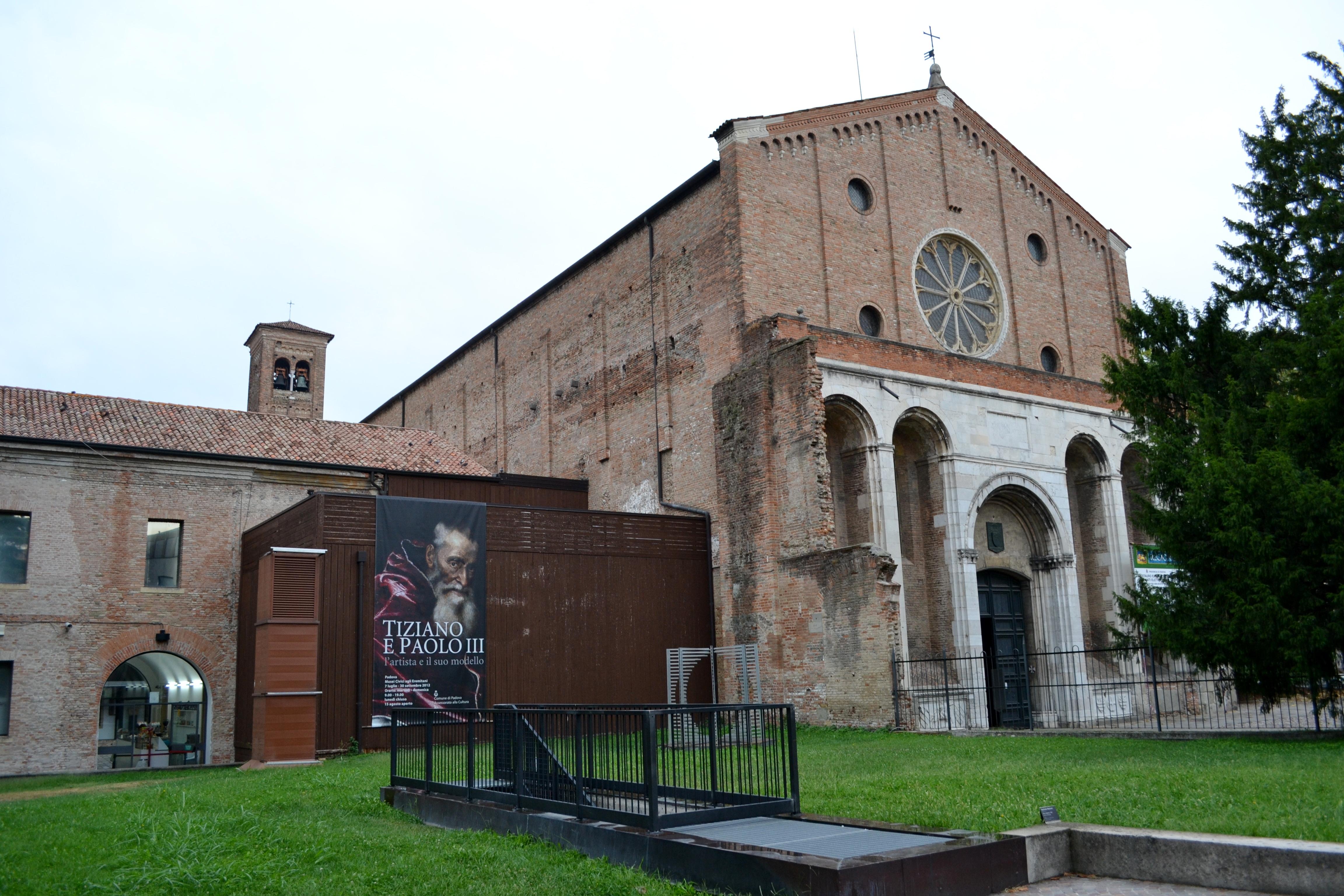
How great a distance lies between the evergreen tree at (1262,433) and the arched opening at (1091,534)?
341 inches

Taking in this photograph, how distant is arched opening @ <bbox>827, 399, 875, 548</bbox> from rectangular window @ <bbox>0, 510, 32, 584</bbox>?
57.2 ft

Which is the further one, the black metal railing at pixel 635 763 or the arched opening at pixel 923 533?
the arched opening at pixel 923 533

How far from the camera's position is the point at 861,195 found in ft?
91.3

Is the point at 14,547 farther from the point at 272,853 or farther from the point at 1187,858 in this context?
the point at 1187,858

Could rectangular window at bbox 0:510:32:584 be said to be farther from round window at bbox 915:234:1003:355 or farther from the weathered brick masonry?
round window at bbox 915:234:1003:355

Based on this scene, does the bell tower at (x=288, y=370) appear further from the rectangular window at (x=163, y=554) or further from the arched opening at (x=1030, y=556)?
the arched opening at (x=1030, y=556)

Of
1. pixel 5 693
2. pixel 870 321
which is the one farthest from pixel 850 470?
pixel 5 693

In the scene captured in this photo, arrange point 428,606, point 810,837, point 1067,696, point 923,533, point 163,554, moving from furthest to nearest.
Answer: point 1067,696 < point 923,533 < point 163,554 < point 428,606 < point 810,837

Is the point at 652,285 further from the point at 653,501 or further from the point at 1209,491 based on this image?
the point at 1209,491

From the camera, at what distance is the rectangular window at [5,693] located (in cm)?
2158

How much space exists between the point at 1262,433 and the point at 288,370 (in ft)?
145

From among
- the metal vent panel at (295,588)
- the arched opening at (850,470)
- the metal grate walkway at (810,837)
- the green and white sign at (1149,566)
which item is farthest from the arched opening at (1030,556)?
the metal grate walkway at (810,837)

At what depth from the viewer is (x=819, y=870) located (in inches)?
Answer: 226

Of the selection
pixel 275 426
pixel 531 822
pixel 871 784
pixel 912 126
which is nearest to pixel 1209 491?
pixel 871 784
